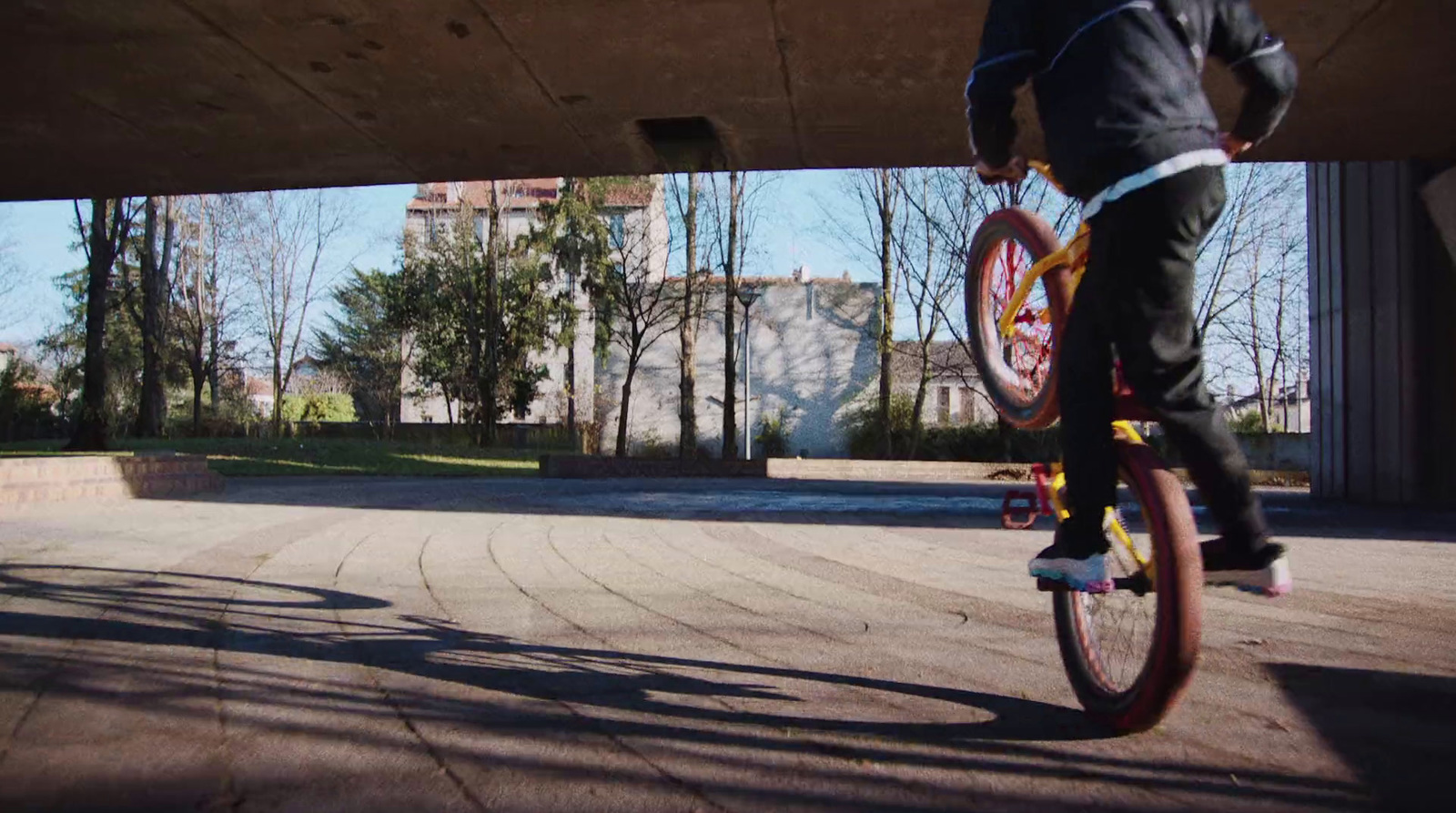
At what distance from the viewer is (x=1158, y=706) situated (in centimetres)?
249

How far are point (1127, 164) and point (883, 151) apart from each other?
6.93m

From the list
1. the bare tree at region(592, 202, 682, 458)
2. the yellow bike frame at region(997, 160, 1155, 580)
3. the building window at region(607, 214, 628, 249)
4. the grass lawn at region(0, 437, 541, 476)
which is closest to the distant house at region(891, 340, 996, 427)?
the bare tree at region(592, 202, 682, 458)

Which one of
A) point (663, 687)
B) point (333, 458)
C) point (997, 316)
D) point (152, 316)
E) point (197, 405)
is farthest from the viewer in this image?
point (197, 405)

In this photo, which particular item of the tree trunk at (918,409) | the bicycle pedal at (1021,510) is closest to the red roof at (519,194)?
the tree trunk at (918,409)

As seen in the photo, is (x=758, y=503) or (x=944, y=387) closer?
(x=758, y=503)

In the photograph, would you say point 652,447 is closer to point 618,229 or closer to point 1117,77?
point 618,229

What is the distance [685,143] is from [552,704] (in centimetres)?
658

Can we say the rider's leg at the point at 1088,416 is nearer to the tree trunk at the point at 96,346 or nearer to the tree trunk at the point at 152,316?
the tree trunk at the point at 96,346

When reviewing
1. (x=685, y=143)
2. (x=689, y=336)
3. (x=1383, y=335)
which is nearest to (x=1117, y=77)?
(x=685, y=143)

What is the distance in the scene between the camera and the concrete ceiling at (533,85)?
252 inches

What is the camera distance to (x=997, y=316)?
3.82 meters

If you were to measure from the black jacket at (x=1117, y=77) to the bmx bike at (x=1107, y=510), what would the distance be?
27 cm

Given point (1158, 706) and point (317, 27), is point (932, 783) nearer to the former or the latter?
point (1158, 706)

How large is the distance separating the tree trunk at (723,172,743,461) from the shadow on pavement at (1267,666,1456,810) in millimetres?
24507
